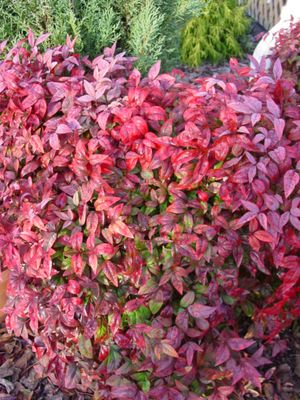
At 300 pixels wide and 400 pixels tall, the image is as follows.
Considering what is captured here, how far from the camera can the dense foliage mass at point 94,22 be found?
10.0ft

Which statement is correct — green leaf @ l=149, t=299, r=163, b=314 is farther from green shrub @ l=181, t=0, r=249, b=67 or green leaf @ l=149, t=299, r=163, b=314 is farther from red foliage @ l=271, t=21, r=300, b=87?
green shrub @ l=181, t=0, r=249, b=67

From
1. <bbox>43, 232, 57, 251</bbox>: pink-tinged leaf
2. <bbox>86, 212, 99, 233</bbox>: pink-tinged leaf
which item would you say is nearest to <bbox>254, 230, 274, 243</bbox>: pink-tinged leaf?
<bbox>86, 212, 99, 233</bbox>: pink-tinged leaf

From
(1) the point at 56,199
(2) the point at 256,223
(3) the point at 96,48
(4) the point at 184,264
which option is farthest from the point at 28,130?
(3) the point at 96,48

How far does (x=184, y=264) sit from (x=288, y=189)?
17.2 inches

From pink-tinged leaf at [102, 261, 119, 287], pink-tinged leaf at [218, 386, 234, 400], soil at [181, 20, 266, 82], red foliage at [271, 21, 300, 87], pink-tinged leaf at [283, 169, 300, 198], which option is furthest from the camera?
soil at [181, 20, 266, 82]

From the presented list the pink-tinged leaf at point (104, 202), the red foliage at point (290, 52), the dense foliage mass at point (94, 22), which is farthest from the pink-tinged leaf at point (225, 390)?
the dense foliage mass at point (94, 22)

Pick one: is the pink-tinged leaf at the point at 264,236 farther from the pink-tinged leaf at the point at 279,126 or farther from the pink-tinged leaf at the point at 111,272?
the pink-tinged leaf at the point at 111,272

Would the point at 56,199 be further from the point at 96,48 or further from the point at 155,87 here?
the point at 96,48

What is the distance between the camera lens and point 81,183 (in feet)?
6.24

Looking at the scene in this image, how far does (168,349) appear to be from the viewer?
1827mm

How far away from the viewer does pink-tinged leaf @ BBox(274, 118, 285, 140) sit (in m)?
1.79

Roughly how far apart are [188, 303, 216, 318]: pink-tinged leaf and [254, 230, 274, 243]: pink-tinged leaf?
28 cm

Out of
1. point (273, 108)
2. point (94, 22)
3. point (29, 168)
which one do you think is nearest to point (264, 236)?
point (273, 108)

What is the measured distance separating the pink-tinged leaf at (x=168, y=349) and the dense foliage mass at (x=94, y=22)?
1801 mm
